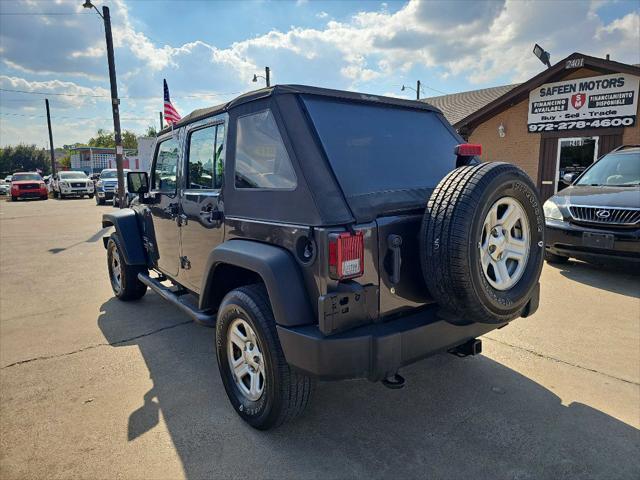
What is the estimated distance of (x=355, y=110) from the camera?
2.86 meters

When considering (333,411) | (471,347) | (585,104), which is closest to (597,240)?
(471,347)

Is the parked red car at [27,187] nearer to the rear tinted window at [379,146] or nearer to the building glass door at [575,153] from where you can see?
the building glass door at [575,153]

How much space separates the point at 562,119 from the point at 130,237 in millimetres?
11835

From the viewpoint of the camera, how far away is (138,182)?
4359 millimetres

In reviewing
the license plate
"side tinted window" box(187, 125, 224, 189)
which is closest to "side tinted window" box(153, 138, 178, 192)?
"side tinted window" box(187, 125, 224, 189)

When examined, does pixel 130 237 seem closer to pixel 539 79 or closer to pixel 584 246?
pixel 584 246

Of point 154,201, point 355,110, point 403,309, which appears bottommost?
point 403,309

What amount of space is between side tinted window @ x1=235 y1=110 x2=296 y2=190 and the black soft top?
12 cm

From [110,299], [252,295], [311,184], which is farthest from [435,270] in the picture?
[110,299]

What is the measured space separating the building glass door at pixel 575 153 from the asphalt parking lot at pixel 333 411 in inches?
330

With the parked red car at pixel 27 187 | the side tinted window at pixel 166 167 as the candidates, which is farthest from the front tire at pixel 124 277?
the parked red car at pixel 27 187

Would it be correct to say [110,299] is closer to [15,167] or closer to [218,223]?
[218,223]

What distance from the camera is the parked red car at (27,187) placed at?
85.6 ft

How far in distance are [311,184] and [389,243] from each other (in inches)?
20.5
